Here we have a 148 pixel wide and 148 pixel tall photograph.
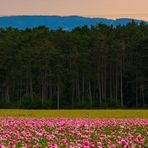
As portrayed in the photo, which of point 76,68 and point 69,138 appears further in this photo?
point 76,68

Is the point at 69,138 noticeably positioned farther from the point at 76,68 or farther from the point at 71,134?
the point at 76,68

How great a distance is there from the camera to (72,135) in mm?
13375

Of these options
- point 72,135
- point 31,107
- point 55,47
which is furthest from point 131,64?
point 72,135

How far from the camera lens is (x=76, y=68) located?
98.8 m

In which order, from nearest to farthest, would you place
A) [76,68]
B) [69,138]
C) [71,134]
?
[69,138]
[71,134]
[76,68]

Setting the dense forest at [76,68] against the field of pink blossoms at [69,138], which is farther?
the dense forest at [76,68]

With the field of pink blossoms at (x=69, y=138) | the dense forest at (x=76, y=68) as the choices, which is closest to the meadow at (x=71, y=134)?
the field of pink blossoms at (x=69, y=138)

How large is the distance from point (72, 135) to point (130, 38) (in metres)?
94.5

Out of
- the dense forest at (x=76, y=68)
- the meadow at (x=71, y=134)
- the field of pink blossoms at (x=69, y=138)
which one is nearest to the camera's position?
the field of pink blossoms at (x=69, y=138)

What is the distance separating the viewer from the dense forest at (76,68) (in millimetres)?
95062

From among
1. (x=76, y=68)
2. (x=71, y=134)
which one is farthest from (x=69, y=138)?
(x=76, y=68)

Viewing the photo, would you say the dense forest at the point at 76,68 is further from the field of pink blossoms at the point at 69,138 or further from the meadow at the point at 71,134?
the field of pink blossoms at the point at 69,138

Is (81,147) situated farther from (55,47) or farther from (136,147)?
(55,47)

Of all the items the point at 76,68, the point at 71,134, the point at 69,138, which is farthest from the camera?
the point at 76,68
